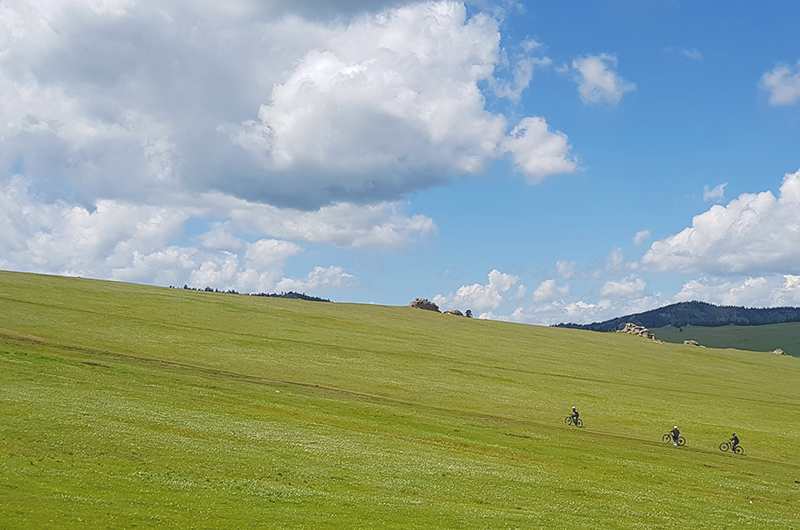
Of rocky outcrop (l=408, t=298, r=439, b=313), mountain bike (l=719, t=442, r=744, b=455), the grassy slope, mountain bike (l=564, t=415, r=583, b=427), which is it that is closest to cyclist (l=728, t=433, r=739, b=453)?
mountain bike (l=719, t=442, r=744, b=455)

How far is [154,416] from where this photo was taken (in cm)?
3847

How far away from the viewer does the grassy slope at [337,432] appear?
86.7 feet

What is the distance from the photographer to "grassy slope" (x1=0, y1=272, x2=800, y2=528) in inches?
1041

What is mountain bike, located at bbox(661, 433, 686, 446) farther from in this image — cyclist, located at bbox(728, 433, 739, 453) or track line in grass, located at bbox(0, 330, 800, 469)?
cyclist, located at bbox(728, 433, 739, 453)

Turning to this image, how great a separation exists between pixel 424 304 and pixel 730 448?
126626mm

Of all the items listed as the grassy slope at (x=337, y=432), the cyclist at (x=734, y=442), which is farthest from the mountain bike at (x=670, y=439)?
the cyclist at (x=734, y=442)

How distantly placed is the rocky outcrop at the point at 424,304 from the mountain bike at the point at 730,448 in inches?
4903

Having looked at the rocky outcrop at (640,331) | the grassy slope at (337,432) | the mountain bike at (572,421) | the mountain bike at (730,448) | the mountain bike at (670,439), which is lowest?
the mountain bike at (730,448)

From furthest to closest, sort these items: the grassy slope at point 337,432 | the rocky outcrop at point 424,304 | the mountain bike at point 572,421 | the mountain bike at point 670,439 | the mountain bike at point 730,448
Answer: the rocky outcrop at point 424,304 → the mountain bike at point 572,421 → the mountain bike at point 670,439 → the mountain bike at point 730,448 → the grassy slope at point 337,432

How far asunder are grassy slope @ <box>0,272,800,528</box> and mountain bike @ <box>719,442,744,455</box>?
5.57 ft

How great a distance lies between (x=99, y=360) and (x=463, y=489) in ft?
133

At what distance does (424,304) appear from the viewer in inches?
7170

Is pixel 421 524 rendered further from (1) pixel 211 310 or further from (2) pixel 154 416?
(1) pixel 211 310

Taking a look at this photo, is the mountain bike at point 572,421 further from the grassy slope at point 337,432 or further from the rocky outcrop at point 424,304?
the rocky outcrop at point 424,304
